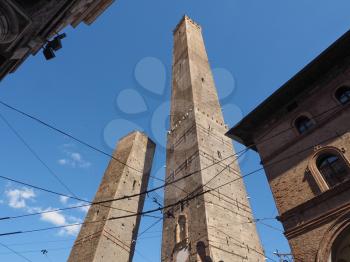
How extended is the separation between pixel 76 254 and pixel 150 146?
13840mm

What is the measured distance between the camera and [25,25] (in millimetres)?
5465

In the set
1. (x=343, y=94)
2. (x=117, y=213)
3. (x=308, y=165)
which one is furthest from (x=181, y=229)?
(x=343, y=94)

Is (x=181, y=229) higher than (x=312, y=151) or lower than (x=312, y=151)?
higher

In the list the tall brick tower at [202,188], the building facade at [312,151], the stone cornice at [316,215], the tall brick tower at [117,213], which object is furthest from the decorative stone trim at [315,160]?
the tall brick tower at [117,213]

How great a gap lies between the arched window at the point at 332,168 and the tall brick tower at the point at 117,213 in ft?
38.2

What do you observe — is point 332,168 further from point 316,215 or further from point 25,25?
point 25,25

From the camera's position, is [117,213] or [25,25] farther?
[117,213]

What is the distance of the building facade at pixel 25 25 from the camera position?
16.9ft

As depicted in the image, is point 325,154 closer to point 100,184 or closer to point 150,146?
point 100,184

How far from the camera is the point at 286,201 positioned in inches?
307

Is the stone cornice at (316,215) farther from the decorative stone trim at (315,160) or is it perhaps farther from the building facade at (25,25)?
the building facade at (25,25)

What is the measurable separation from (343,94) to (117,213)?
17.6 meters

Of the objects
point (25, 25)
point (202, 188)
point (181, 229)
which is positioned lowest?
point (25, 25)

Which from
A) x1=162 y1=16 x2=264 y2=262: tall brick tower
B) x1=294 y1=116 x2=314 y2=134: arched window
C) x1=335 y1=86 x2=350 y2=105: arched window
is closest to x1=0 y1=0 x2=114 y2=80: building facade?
x1=162 y1=16 x2=264 y2=262: tall brick tower
